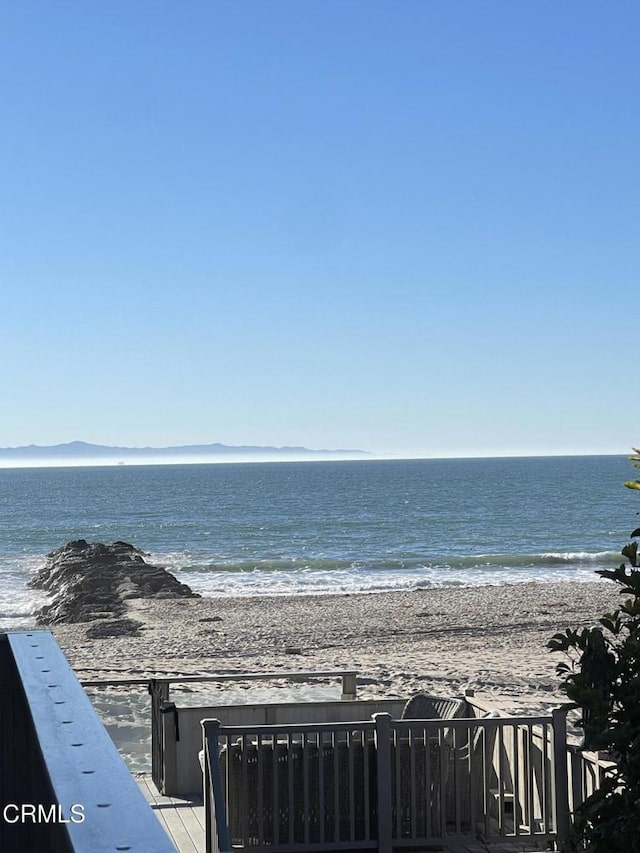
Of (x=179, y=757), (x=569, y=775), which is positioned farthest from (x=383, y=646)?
(x=569, y=775)

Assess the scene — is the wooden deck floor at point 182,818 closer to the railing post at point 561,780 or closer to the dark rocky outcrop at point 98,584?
the railing post at point 561,780

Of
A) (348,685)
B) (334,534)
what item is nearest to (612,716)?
(348,685)

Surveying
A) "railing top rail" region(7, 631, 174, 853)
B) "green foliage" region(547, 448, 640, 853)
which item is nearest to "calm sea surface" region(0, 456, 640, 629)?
"green foliage" region(547, 448, 640, 853)

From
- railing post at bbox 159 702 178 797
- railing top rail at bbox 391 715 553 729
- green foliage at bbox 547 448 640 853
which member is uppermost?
green foliage at bbox 547 448 640 853

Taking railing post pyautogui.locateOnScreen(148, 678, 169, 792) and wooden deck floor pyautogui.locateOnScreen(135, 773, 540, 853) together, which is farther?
railing post pyautogui.locateOnScreen(148, 678, 169, 792)

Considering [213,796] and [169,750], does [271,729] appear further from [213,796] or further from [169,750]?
[169,750]

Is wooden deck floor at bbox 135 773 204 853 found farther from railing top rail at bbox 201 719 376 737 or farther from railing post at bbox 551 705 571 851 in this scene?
railing post at bbox 551 705 571 851

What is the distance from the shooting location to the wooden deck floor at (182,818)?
19.8ft

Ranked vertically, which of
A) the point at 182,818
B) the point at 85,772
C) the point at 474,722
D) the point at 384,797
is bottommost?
the point at 182,818

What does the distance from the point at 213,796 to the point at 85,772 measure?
14.1ft

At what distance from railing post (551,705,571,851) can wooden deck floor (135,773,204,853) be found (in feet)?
6.65

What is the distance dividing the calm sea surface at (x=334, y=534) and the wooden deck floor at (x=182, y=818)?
59.5ft

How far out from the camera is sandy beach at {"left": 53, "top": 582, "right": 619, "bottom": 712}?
608 inches

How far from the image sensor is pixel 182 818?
6551 mm
